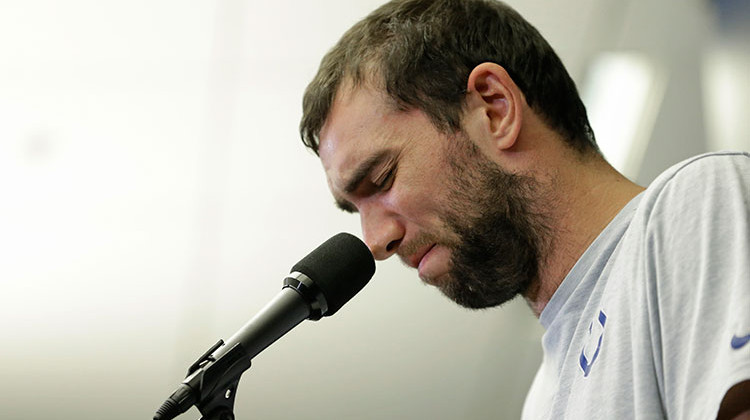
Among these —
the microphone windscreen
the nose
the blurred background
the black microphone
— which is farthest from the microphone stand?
the blurred background

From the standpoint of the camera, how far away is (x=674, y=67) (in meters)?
1.99

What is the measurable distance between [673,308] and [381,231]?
558 millimetres

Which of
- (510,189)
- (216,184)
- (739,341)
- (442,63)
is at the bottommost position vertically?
(739,341)

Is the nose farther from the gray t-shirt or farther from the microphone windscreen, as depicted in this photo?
the gray t-shirt

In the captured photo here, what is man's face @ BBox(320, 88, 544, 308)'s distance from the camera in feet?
3.65

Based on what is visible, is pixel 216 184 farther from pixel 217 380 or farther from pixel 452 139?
pixel 217 380

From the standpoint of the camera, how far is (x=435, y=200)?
1133 millimetres

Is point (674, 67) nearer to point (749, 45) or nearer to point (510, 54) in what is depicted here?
point (749, 45)

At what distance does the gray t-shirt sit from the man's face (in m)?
0.21

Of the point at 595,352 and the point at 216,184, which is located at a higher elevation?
the point at 216,184

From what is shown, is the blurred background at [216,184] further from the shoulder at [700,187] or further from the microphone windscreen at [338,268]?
the shoulder at [700,187]

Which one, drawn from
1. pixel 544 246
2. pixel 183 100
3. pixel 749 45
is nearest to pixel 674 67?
pixel 749 45

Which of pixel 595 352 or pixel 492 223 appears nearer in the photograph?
pixel 595 352

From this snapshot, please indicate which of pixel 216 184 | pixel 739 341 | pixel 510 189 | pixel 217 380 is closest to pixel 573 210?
pixel 510 189
